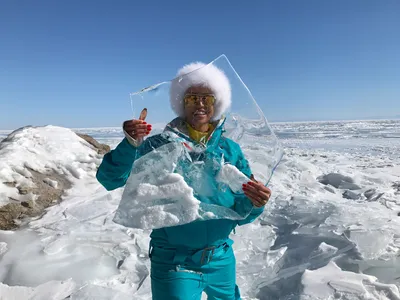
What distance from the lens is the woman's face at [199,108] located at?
1.73 meters

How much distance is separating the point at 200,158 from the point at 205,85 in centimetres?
41

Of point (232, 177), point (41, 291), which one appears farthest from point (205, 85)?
point (41, 291)

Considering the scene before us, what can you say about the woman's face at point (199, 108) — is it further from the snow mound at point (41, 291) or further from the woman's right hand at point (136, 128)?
the snow mound at point (41, 291)

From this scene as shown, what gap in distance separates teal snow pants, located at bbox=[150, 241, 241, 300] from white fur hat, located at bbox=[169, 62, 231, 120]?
0.74 m

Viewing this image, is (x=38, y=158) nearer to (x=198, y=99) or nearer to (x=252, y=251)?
(x=252, y=251)

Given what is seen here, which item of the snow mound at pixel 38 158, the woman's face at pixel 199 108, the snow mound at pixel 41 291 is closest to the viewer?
the woman's face at pixel 199 108

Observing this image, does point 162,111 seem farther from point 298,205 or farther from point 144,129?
point 298,205

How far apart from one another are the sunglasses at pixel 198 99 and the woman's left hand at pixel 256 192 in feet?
1.66

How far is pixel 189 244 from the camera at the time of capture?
159cm

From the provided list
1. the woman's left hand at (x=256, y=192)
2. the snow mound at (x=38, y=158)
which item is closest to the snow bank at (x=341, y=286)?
the woman's left hand at (x=256, y=192)

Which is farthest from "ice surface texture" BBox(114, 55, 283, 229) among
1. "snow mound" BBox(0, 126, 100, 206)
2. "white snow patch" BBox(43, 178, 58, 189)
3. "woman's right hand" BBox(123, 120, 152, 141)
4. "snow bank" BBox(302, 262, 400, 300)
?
"white snow patch" BBox(43, 178, 58, 189)

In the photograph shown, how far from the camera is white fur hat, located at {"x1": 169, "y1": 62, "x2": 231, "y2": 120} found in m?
1.80

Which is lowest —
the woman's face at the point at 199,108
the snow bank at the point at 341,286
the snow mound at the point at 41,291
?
the snow mound at the point at 41,291

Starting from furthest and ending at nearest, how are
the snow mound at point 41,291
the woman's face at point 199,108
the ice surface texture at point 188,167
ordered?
1. the snow mound at point 41,291
2. the woman's face at point 199,108
3. the ice surface texture at point 188,167
